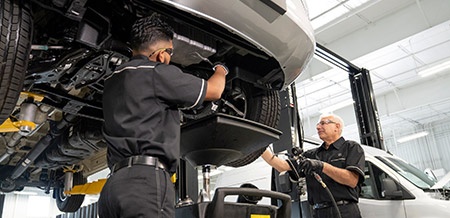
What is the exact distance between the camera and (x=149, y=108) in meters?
1.61

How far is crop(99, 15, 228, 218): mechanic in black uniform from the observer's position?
145cm

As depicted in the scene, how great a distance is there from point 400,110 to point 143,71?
13.2 metres

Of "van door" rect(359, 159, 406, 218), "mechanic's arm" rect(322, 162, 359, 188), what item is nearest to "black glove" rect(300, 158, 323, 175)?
"mechanic's arm" rect(322, 162, 359, 188)

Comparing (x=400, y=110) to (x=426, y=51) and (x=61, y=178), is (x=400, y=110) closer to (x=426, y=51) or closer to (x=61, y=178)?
(x=426, y=51)

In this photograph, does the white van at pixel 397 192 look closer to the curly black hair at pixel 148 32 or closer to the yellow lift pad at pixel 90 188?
the yellow lift pad at pixel 90 188

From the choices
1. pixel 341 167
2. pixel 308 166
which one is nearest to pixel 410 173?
pixel 341 167

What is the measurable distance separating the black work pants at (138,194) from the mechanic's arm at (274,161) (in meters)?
1.82

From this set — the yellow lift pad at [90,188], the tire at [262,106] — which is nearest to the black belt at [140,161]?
the tire at [262,106]

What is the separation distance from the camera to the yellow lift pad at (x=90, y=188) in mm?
4180

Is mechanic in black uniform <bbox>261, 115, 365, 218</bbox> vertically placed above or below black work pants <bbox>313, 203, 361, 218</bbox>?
above

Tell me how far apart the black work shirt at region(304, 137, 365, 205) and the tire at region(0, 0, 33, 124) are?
260 centimetres

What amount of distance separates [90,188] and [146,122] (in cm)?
302

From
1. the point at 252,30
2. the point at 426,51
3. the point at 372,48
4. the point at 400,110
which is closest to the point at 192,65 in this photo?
the point at 252,30

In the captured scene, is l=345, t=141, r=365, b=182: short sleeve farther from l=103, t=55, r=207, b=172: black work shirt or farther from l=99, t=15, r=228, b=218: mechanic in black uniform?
l=103, t=55, r=207, b=172: black work shirt
